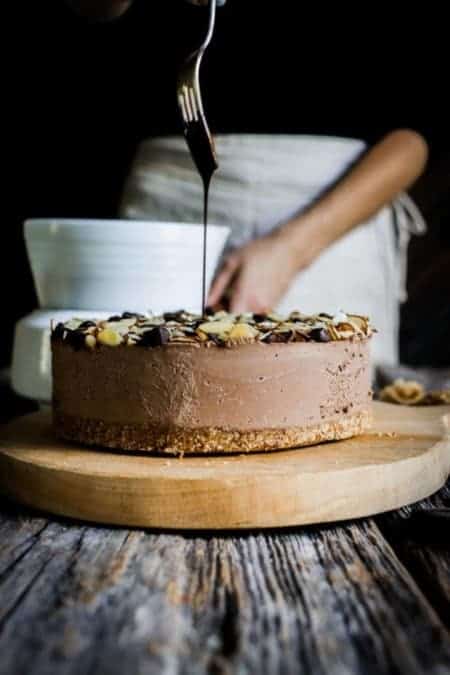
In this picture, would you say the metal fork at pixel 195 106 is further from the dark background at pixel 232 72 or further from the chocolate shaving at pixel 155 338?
the dark background at pixel 232 72

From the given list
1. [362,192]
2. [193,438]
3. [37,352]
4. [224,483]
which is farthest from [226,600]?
[362,192]

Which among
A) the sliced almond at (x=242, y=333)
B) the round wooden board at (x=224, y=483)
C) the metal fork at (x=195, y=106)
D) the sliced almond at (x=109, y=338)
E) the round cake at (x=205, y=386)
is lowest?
the round wooden board at (x=224, y=483)

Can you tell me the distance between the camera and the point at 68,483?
921mm

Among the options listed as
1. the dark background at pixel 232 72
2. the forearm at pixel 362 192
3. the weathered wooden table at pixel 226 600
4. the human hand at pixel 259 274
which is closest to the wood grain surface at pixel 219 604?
the weathered wooden table at pixel 226 600

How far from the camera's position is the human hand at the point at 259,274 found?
170cm

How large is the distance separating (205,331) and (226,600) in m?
0.41

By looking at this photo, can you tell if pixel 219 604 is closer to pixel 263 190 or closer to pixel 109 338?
pixel 109 338

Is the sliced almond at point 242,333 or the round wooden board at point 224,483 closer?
the round wooden board at point 224,483

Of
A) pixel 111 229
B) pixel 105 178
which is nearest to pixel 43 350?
pixel 111 229

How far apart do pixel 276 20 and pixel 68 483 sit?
1.52m

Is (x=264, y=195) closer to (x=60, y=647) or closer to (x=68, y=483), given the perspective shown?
(x=68, y=483)

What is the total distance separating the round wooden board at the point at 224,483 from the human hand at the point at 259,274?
67cm

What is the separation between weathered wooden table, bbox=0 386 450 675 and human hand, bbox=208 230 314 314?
84 cm

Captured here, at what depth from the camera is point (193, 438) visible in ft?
3.34
